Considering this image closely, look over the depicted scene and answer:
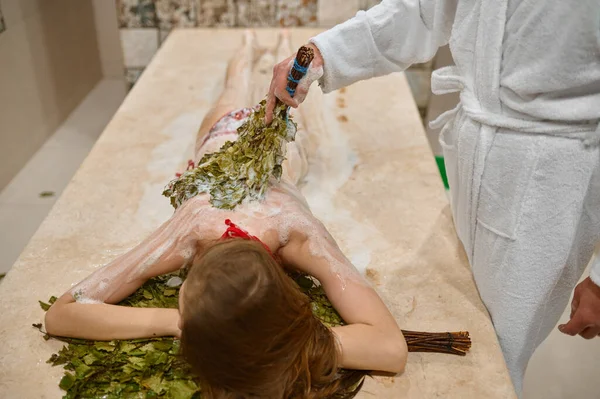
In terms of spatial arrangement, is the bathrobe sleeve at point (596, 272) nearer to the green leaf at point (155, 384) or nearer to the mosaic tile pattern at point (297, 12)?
the green leaf at point (155, 384)

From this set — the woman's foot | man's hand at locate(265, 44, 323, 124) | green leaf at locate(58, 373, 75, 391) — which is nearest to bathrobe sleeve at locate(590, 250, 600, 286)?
man's hand at locate(265, 44, 323, 124)

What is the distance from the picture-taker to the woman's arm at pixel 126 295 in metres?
1.32

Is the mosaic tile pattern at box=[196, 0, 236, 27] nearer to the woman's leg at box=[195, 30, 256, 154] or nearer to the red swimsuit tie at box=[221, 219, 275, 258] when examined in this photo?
the woman's leg at box=[195, 30, 256, 154]

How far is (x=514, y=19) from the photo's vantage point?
3.89 feet

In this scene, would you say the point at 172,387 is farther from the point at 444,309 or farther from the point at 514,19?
the point at 514,19

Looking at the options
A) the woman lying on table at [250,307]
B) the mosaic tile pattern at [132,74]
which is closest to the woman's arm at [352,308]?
the woman lying on table at [250,307]

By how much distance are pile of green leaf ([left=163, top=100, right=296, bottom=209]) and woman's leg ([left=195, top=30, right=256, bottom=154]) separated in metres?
0.37

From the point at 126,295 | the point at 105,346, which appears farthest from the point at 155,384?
the point at 126,295

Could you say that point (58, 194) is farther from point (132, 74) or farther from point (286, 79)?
point (286, 79)

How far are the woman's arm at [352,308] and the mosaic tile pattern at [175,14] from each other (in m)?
2.09

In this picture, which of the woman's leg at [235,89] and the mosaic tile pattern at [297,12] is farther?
the mosaic tile pattern at [297,12]

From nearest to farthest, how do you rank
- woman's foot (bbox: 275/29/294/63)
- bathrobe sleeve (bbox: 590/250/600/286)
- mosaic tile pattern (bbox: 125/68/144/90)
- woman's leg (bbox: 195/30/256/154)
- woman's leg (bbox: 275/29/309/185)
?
bathrobe sleeve (bbox: 590/250/600/286), woman's leg (bbox: 275/29/309/185), woman's leg (bbox: 195/30/256/154), woman's foot (bbox: 275/29/294/63), mosaic tile pattern (bbox: 125/68/144/90)

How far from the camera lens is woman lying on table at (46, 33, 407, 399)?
3.40ft

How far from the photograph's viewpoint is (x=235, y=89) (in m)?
2.28
